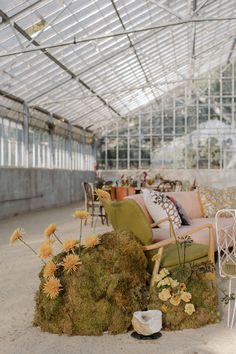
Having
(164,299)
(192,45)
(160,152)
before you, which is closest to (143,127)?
(160,152)

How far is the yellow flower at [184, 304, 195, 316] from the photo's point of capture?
11.0 ft

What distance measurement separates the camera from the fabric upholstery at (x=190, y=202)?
633cm

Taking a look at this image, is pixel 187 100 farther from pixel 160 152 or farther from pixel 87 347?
pixel 87 347

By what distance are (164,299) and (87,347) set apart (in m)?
0.66

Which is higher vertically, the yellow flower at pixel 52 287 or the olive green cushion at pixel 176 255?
the olive green cushion at pixel 176 255

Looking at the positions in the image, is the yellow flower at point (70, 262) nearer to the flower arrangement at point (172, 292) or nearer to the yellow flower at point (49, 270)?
the yellow flower at point (49, 270)

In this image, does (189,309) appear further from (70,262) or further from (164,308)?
(70,262)

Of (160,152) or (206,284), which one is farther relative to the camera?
(160,152)

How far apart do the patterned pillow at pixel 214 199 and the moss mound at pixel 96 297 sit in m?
3.19

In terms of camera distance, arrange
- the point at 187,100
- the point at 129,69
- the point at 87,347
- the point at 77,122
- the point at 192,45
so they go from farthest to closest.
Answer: the point at 187,100 → the point at 77,122 → the point at 192,45 → the point at 129,69 → the point at 87,347

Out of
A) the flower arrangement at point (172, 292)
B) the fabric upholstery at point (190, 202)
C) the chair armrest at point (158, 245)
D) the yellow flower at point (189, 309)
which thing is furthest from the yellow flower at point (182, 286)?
the fabric upholstery at point (190, 202)

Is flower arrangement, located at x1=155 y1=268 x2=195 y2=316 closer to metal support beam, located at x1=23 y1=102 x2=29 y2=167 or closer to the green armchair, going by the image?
the green armchair

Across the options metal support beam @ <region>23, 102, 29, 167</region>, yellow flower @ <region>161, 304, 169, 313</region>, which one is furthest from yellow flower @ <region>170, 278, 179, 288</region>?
metal support beam @ <region>23, 102, 29, 167</region>

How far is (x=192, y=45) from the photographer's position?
55.0 feet
